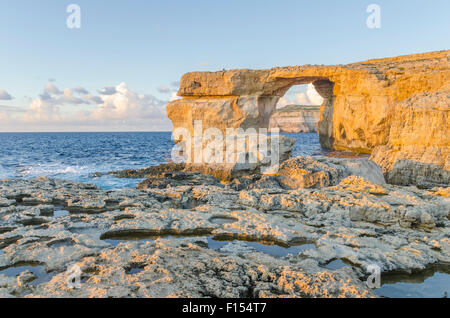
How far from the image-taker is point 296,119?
96750 millimetres

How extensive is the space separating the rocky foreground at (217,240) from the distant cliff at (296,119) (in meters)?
90.5

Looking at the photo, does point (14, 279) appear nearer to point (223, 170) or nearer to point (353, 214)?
point (353, 214)

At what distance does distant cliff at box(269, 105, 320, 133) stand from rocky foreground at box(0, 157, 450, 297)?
90462 millimetres

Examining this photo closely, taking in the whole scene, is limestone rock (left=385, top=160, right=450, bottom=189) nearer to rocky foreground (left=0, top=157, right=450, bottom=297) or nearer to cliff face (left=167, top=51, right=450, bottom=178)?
rocky foreground (left=0, top=157, right=450, bottom=297)

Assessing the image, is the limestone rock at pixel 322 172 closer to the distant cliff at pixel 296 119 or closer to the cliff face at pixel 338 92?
the cliff face at pixel 338 92

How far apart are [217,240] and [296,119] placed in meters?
96.7

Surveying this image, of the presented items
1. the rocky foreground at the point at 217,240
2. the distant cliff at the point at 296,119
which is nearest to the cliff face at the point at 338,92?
the rocky foreground at the point at 217,240

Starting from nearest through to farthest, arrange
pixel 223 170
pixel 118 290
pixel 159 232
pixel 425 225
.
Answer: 1. pixel 118 290
2. pixel 159 232
3. pixel 425 225
4. pixel 223 170

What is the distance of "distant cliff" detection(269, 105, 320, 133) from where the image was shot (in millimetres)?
95625

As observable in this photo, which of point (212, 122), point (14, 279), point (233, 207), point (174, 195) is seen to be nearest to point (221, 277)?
point (14, 279)

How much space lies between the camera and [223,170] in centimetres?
1472

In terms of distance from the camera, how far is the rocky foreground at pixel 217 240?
122 inches
